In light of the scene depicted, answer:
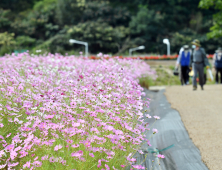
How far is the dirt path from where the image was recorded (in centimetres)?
482

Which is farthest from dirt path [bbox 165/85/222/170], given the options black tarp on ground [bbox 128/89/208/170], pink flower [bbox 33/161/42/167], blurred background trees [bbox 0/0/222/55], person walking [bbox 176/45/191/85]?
blurred background trees [bbox 0/0/222/55]

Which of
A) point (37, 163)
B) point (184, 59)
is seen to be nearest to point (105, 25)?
point (184, 59)

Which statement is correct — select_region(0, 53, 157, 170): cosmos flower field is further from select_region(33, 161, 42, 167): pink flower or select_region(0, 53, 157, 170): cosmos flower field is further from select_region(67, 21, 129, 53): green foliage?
select_region(67, 21, 129, 53): green foliage

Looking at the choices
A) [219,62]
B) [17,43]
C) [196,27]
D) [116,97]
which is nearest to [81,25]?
[17,43]

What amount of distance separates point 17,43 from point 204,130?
40.7 m

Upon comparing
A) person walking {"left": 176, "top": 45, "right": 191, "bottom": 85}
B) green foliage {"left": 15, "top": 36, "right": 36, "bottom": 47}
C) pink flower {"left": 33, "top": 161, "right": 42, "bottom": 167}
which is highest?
green foliage {"left": 15, "top": 36, "right": 36, "bottom": 47}

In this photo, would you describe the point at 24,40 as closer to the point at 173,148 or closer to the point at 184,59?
the point at 184,59

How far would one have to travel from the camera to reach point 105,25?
48.4 meters

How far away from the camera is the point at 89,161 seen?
132 inches

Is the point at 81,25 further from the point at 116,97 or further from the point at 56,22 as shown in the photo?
the point at 116,97

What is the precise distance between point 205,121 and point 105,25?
139 feet

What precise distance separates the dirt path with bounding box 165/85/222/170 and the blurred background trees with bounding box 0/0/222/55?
118 ft

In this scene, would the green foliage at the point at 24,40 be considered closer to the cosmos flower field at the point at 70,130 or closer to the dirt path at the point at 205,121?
the dirt path at the point at 205,121

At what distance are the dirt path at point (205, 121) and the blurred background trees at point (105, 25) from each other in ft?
118
